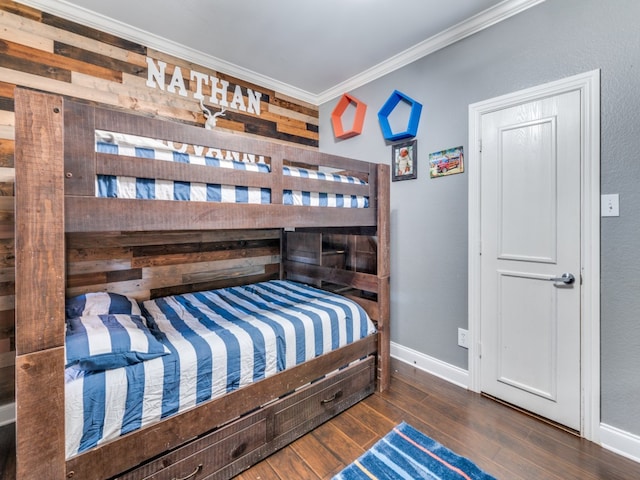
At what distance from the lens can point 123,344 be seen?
1217 millimetres

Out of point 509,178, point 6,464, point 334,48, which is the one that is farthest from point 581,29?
point 6,464

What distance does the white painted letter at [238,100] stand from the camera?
276cm

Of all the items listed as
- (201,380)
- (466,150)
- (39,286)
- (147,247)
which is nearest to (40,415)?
(39,286)

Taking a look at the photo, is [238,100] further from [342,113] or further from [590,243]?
[590,243]

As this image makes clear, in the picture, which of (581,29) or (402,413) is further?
(402,413)

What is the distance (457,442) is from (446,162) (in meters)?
1.81

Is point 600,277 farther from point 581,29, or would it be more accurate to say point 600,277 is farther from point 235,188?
point 235,188

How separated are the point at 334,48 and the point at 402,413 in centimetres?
270

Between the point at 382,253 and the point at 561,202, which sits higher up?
the point at 561,202

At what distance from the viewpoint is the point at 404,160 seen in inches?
99.9

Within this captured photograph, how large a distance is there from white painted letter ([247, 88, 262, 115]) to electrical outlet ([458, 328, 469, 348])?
261 centimetres

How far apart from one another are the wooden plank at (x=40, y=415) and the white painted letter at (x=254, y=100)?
98.5 inches

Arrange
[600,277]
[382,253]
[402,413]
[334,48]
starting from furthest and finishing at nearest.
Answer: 1. [334,48]
2. [382,253]
3. [402,413]
4. [600,277]

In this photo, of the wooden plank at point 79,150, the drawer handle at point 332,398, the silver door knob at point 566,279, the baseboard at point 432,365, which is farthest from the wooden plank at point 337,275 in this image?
the wooden plank at point 79,150
